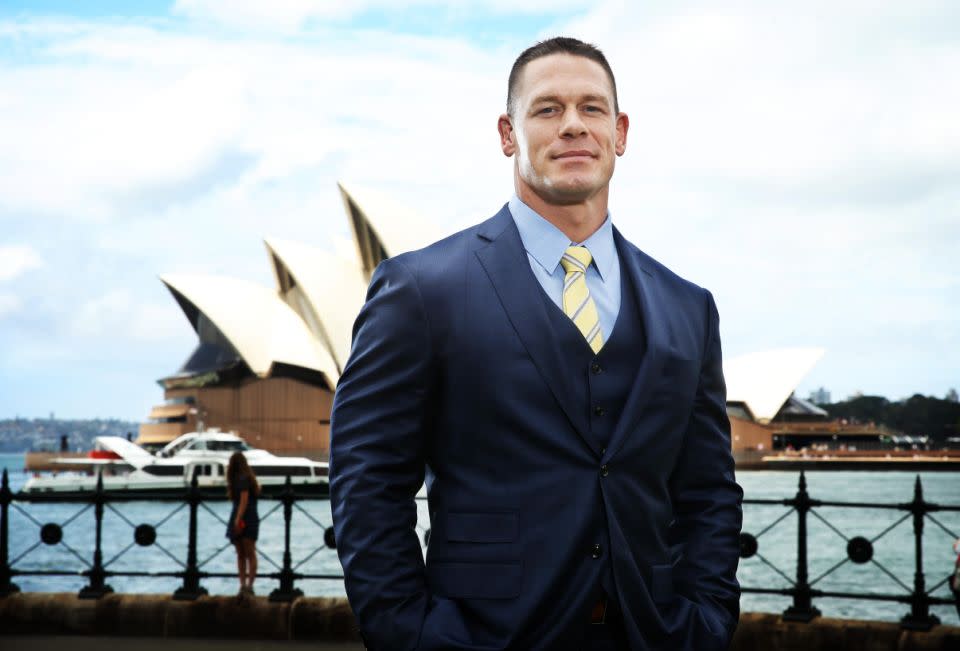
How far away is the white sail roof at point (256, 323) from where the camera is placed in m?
42.1

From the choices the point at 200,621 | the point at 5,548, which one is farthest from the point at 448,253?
the point at 5,548

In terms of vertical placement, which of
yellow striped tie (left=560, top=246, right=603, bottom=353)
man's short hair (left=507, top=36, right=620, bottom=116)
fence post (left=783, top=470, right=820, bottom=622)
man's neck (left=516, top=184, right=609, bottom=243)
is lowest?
fence post (left=783, top=470, right=820, bottom=622)

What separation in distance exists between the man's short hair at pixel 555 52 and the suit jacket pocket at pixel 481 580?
2.49ft

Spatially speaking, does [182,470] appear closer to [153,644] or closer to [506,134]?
[153,644]

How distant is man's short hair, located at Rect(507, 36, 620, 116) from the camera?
5.77 ft

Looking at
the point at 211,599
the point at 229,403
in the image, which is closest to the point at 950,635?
the point at 211,599

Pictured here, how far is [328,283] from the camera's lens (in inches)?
1592

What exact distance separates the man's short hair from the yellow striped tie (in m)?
0.26

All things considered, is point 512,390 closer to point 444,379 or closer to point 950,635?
point 444,379

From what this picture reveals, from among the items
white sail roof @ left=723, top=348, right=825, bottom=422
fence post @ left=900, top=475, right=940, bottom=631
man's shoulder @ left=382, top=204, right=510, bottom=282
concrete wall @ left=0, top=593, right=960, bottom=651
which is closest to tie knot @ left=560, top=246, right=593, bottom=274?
man's shoulder @ left=382, top=204, right=510, bottom=282

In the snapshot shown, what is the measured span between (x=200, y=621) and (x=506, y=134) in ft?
18.1

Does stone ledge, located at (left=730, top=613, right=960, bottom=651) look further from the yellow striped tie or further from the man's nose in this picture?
the man's nose

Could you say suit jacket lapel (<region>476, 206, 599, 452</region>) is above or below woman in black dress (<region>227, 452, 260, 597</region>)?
above

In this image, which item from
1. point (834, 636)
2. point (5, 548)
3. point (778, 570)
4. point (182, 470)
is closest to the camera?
point (834, 636)
